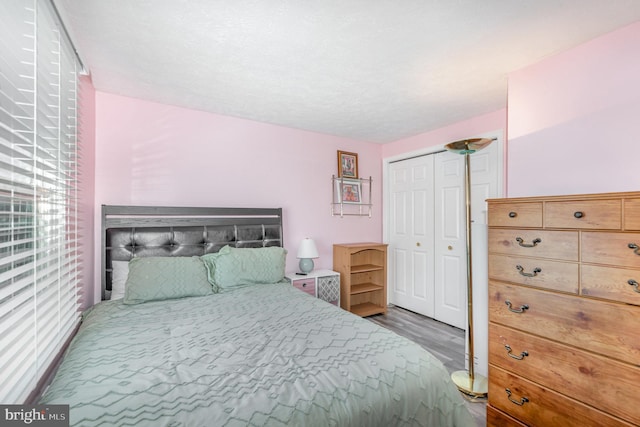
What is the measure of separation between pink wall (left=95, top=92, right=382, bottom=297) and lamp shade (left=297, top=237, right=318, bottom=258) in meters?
0.21

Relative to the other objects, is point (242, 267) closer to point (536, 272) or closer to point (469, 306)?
point (469, 306)

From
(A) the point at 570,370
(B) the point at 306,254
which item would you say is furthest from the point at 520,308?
(B) the point at 306,254

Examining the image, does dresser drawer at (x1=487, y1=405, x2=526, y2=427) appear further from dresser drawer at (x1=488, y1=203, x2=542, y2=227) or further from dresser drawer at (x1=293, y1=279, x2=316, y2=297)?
dresser drawer at (x1=293, y1=279, x2=316, y2=297)

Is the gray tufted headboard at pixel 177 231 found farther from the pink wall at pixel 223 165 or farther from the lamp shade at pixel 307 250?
the lamp shade at pixel 307 250

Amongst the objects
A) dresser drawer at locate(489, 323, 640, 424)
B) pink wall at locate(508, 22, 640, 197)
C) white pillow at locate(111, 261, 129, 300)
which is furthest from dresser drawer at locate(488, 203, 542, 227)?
white pillow at locate(111, 261, 129, 300)

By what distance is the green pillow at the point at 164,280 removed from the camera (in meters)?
2.10

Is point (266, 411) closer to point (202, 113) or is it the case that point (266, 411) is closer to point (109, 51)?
point (109, 51)

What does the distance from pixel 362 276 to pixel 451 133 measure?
2185mm

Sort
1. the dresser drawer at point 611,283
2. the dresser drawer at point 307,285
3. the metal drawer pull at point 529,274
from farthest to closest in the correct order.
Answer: the dresser drawer at point 307,285
the metal drawer pull at point 529,274
the dresser drawer at point 611,283

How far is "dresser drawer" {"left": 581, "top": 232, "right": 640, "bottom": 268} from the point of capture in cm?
127

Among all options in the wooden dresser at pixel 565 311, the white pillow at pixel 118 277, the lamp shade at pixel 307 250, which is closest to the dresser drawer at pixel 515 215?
the wooden dresser at pixel 565 311

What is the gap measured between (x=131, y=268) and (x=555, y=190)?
3106 mm

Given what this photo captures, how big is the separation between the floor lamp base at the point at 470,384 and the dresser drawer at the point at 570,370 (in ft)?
1.85

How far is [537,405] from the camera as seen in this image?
1.54 meters
